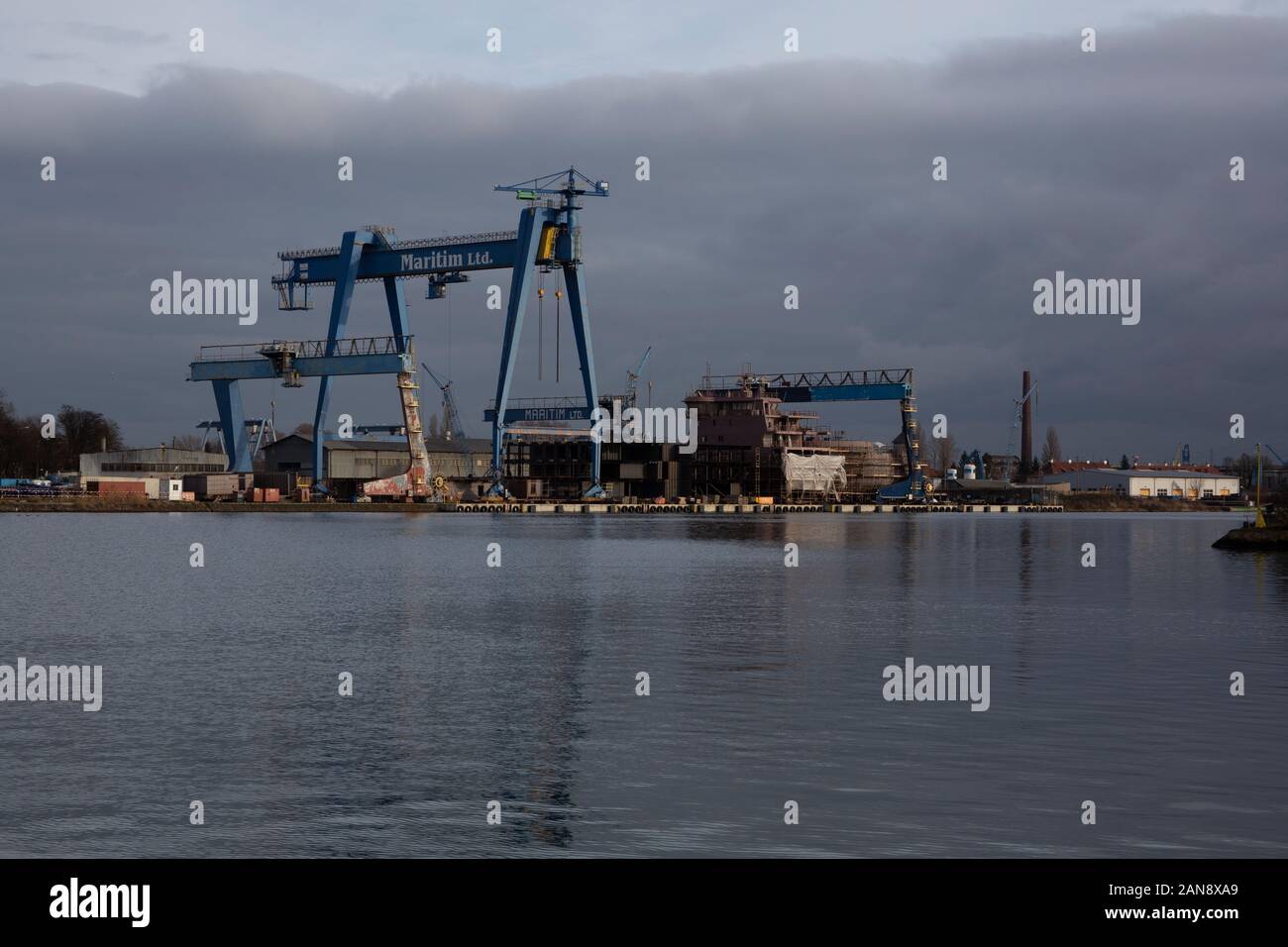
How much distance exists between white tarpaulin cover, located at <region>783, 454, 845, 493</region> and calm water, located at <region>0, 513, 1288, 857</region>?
318 feet

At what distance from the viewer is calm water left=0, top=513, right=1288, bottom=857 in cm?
1118

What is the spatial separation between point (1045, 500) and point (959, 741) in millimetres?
172724

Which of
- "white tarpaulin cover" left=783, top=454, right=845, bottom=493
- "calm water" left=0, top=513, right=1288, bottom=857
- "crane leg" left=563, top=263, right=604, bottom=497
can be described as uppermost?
"crane leg" left=563, top=263, right=604, bottom=497

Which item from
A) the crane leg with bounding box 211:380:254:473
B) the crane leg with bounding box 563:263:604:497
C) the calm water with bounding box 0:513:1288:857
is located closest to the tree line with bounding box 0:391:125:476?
the crane leg with bounding box 211:380:254:473

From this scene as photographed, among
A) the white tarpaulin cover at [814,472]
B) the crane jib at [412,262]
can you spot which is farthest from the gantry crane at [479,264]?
the white tarpaulin cover at [814,472]

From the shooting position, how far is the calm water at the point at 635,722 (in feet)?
36.7

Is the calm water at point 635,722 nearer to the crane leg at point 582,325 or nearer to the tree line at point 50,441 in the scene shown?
the crane leg at point 582,325

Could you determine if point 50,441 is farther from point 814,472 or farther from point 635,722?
point 635,722

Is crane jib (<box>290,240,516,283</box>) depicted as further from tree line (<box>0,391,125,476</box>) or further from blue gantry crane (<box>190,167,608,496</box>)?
tree line (<box>0,391,125,476</box>)

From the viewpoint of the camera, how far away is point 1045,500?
17900 cm

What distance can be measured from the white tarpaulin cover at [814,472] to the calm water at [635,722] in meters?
97.0

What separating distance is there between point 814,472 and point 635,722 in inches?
4874
